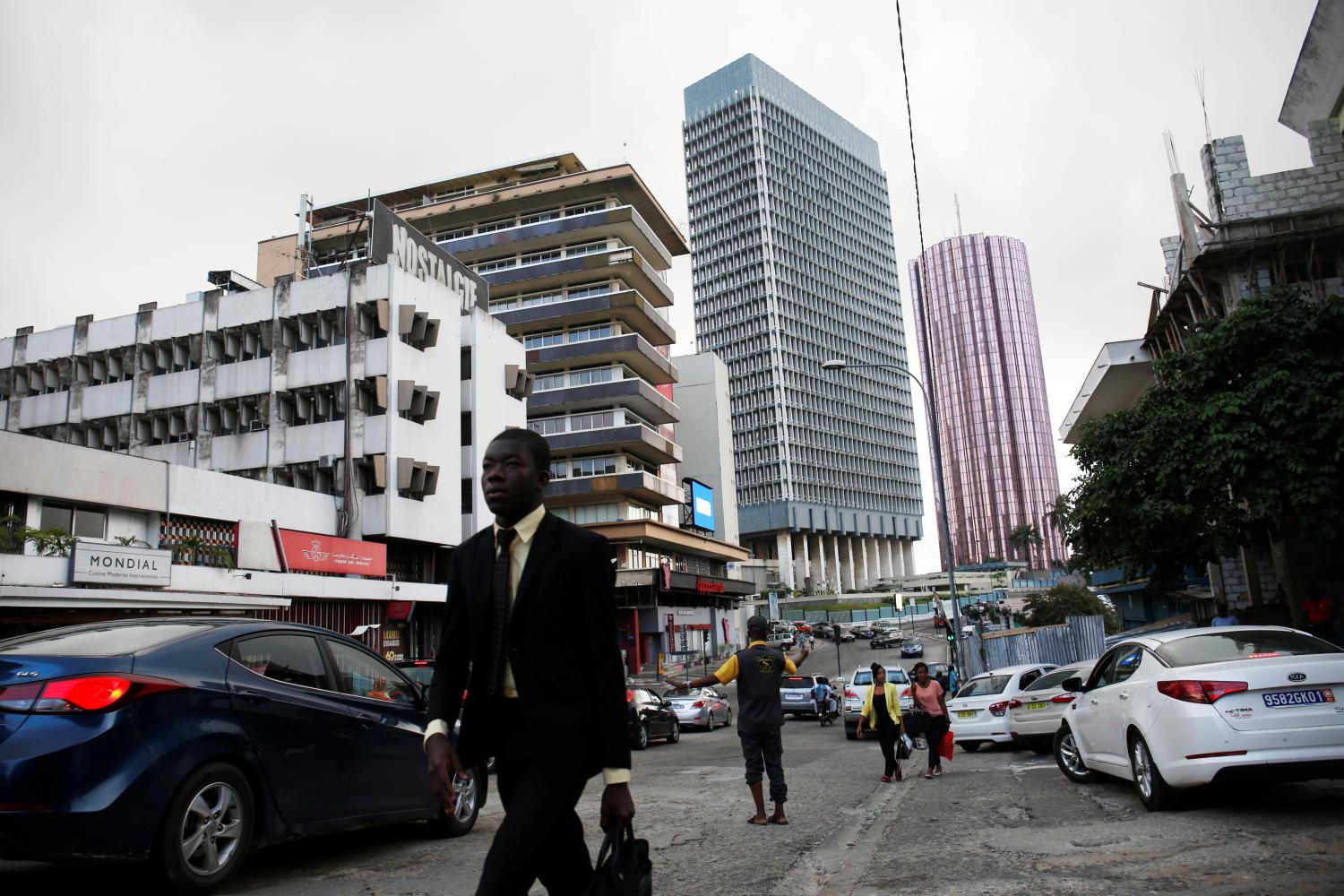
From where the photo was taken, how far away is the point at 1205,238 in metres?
22.9

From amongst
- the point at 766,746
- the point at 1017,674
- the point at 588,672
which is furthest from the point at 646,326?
the point at 588,672

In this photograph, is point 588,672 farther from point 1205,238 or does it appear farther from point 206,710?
point 1205,238

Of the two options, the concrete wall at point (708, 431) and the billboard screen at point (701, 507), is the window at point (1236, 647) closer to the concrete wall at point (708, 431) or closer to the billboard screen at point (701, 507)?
the billboard screen at point (701, 507)

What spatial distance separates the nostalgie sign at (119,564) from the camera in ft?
67.6

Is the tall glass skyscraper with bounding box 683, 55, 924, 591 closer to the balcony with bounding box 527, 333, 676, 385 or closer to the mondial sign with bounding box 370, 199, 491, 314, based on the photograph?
the balcony with bounding box 527, 333, 676, 385

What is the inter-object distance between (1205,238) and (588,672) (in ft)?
81.0

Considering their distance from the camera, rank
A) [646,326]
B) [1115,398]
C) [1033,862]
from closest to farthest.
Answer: [1033,862] → [1115,398] → [646,326]

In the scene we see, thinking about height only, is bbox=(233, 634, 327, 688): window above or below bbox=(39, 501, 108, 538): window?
below

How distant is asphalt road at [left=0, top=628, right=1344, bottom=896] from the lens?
5.13 meters

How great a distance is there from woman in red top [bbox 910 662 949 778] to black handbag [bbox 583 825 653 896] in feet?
31.8

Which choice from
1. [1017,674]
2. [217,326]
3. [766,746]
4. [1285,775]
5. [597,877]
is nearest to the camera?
[597,877]

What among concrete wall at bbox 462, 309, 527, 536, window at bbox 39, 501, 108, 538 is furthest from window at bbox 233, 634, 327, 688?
concrete wall at bbox 462, 309, 527, 536

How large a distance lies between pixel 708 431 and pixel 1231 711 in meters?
80.2

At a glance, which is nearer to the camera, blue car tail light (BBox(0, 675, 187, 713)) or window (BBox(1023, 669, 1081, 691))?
blue car tail light (BBox(0, 675, 187, 713))
